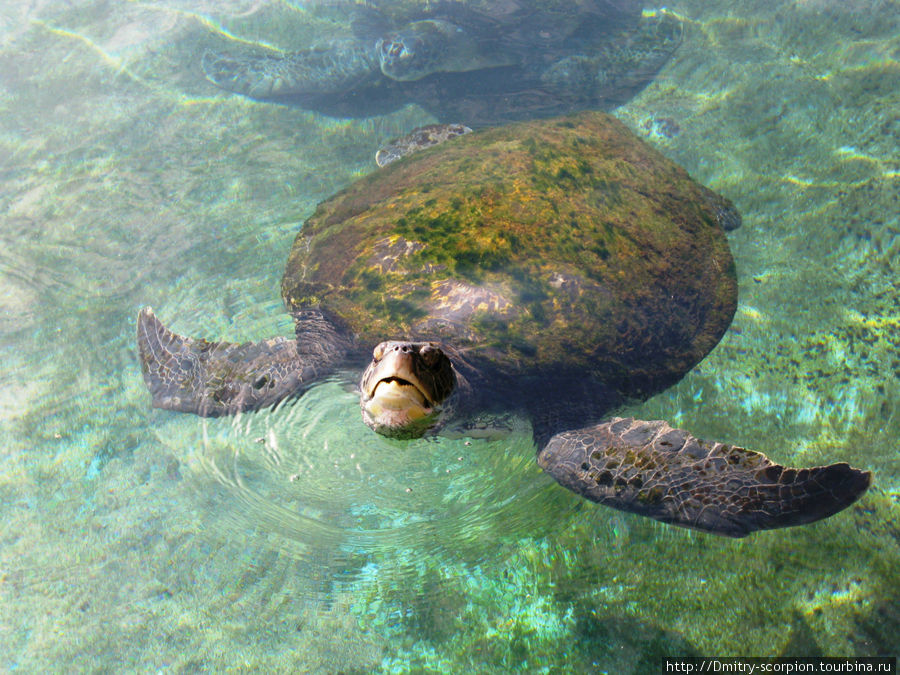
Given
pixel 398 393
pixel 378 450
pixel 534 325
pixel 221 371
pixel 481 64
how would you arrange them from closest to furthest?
pixel 398 393, pixel 534 325, pixel 378 450, pixel 221 371, pixel 481 64

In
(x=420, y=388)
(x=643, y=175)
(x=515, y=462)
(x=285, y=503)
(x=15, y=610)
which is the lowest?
(x=15, y=610)

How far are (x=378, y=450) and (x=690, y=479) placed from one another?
1.60 meters

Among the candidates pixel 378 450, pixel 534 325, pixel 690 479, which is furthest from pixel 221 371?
pixel 690 479

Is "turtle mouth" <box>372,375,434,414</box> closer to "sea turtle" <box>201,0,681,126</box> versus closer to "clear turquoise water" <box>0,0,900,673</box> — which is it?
"clear turquoise water" <box>0,0,900,673</box>

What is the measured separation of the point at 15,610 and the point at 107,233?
2.92 metres

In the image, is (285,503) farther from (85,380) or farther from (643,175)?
(643,175)

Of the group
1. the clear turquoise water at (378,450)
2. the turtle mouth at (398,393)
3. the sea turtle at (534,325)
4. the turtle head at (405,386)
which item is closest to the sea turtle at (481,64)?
the clear turquoise water at (378,450)

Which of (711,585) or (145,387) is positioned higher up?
(711,585)

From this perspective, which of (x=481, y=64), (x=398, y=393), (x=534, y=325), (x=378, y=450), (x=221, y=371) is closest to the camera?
(x=398, y=393)

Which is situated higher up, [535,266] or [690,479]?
[535,266]

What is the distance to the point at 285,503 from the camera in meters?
2.83

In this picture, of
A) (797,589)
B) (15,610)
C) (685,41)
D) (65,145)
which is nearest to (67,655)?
(15,610)

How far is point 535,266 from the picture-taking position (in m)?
2.70

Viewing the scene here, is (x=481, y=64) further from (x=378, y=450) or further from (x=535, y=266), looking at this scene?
(x=378, y=450)
